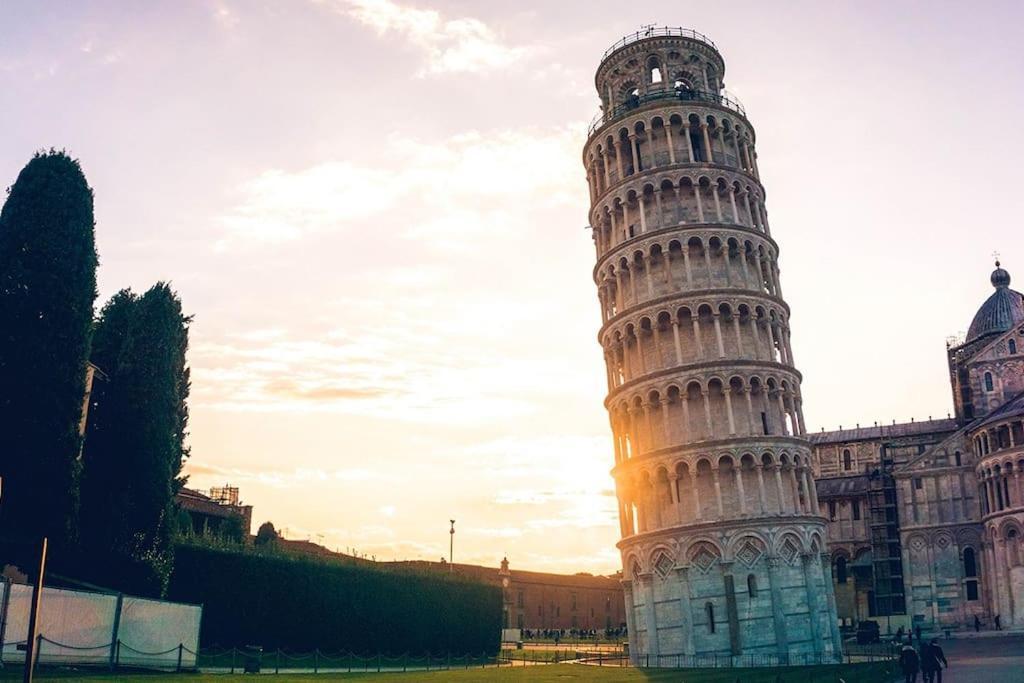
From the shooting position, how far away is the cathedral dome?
8644 cm

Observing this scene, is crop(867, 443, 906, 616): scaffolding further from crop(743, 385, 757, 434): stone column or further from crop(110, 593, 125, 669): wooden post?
crop(110, 593, 125, 669): wooden post

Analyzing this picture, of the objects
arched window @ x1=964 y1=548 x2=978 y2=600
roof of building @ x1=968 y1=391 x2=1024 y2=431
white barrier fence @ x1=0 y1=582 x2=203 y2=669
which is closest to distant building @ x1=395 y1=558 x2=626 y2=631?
arched window @ x1=964 y1=548 x2=978 y2=600

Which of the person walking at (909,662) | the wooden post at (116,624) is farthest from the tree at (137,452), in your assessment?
the person walking at (909,662)

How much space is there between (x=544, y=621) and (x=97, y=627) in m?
84.2

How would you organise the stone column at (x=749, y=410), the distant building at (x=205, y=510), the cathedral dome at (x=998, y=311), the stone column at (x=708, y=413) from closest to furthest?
the stone column at (x=708, y=413) → the stone column at (x=749, y=410) → the distant building at (x=205, y=510) → the cathedral dome at (x=998, y=311)

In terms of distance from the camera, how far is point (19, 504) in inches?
1217

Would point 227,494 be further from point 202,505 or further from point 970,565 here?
point 970,565

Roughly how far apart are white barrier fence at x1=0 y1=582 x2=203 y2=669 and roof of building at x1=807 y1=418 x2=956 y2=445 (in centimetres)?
7463

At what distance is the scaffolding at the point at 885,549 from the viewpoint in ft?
260

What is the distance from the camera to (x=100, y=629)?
28000 mm

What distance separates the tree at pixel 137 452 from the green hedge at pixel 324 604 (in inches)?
134

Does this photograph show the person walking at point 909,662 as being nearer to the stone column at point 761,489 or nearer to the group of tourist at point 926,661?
the group of tourist at point 926,661

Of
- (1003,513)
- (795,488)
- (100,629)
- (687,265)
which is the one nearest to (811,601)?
(795,488)

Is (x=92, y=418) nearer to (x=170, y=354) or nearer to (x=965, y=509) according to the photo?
(x=170, y=354)
